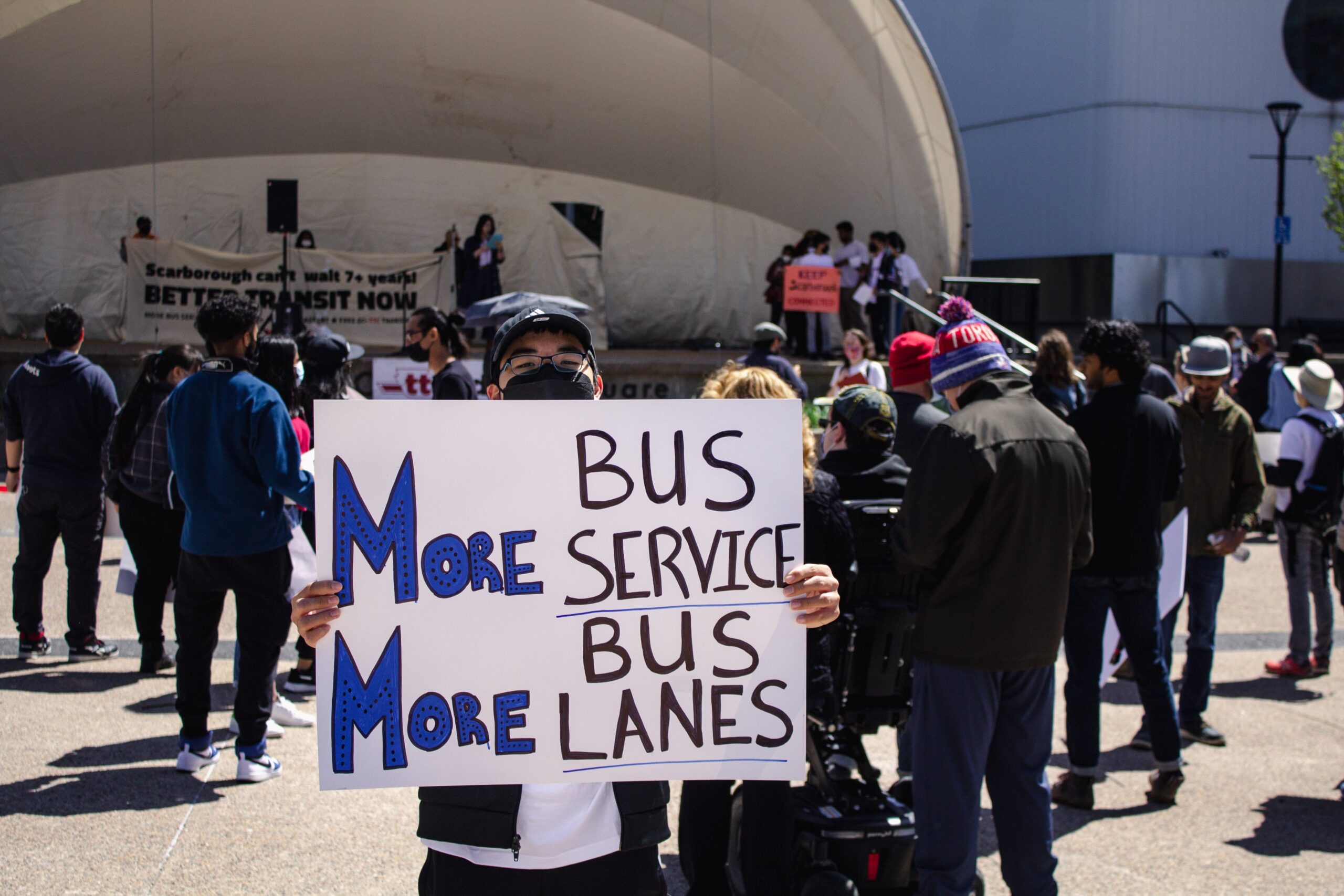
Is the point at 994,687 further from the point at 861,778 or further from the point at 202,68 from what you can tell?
the point at 202,68

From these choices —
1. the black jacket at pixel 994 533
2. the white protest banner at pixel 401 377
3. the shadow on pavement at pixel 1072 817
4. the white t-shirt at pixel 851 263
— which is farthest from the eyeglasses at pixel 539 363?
the white t-shirt at pixel 851 263

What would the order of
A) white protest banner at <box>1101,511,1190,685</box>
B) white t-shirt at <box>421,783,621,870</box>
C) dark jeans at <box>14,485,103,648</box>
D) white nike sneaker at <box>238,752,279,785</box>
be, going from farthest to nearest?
dark jeans at <box>14,485,103,648</box>, white protest banner at <box>1101,511,1190,685</box>, white nike sneaker at <box>238,752,279,785</box>, white t-shirt at <box>421,783,621,870</box>

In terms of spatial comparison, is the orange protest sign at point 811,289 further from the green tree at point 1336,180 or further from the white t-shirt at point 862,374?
the green tree at point 1336,180

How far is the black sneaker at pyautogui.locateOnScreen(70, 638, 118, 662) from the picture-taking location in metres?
6.02

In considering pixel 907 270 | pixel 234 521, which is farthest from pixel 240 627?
pixel 907 270

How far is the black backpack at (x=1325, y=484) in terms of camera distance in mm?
6168

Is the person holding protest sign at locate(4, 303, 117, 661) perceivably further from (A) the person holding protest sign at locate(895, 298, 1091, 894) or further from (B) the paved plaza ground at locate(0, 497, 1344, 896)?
(A) the person holding protest sign at locate(895, 298, 1091, 894)

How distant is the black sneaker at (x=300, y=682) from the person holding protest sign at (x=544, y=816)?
11.9ft

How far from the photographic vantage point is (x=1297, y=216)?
92.7 ft

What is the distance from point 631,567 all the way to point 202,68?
50.9ft

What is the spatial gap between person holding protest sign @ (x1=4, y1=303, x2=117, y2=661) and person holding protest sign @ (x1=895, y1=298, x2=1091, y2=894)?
4598mm

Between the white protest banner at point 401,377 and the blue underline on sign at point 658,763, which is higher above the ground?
the white protest banner at point 401,377

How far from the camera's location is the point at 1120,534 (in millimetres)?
4359

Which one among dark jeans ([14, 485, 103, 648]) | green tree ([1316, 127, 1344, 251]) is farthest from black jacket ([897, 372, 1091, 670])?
green tree ([1316, 127, 1344, 251])
